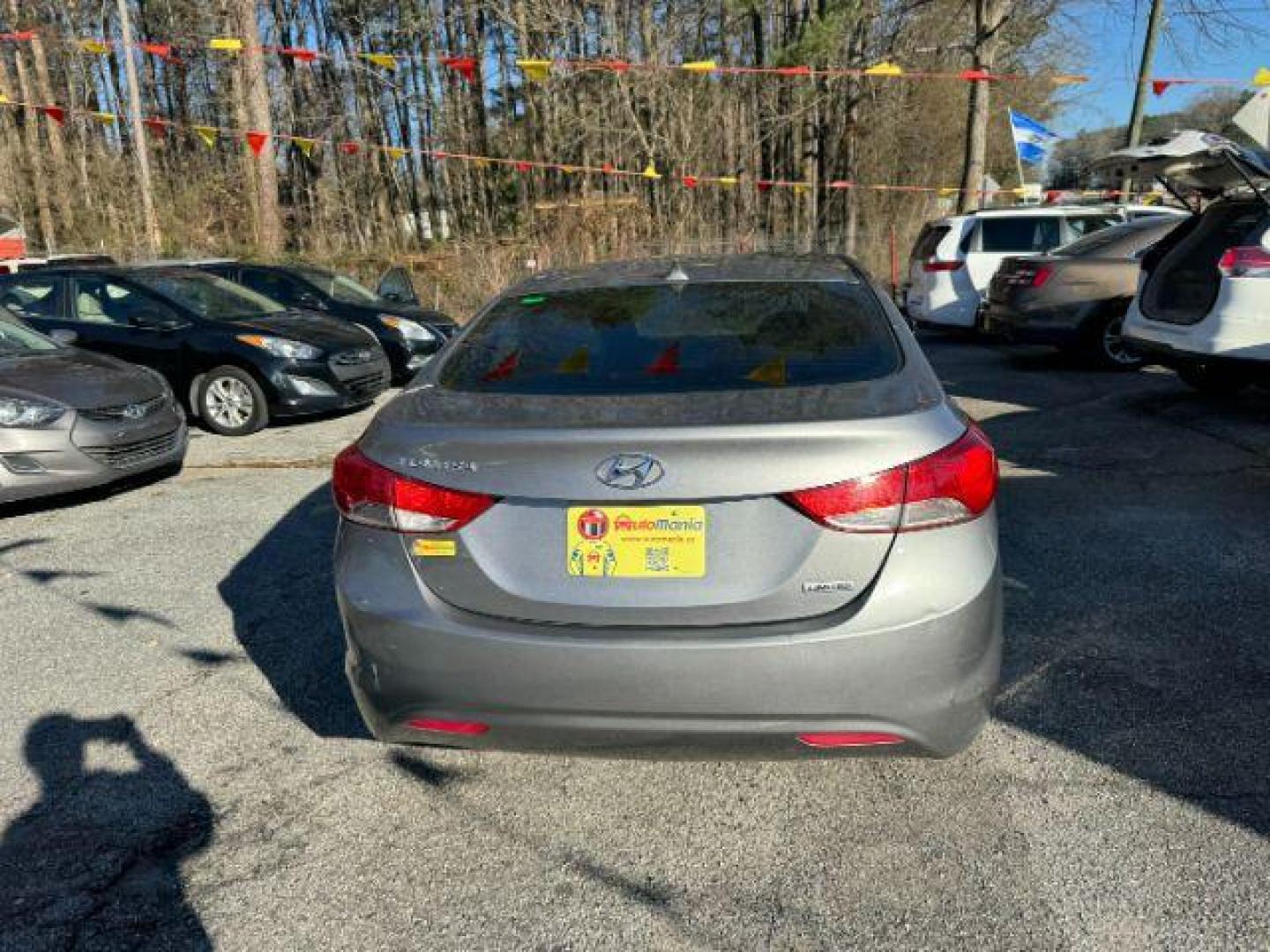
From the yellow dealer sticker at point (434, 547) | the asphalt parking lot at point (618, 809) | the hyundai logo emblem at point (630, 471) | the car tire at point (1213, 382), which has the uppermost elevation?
the hyundai logo emblem at point (630, 471)

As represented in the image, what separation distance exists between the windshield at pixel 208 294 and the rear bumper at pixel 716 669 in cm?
738

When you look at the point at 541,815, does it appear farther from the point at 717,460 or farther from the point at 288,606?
the point at 288,606

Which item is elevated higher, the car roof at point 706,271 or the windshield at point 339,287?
the car roof at point 706,271

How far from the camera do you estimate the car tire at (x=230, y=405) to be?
8.33 meters

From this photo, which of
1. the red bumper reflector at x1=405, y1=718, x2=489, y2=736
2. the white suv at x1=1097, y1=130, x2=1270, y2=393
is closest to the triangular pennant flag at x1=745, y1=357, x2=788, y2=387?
the red bumper reflector at x1=405, y1=718, x2=489, y2=736

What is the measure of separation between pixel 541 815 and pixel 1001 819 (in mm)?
1273

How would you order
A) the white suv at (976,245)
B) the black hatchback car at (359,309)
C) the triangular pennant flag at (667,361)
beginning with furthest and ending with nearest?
the white suv at (976,245), the black hatchback car at (359,309), the triangular pennant flag at (667,361)

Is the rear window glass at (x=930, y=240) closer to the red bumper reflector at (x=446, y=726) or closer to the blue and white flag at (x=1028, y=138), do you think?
the blue and white flag at (x=1028, y=138)

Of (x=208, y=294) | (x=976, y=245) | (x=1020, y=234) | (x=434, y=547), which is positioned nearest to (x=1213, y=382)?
(x=976, y=245)

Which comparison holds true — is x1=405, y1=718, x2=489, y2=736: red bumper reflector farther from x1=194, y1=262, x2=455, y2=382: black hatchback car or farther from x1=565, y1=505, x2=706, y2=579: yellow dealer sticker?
x1=194, y1=262, x2=455, y2=382: black hatchback car

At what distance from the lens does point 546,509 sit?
7.13 ft

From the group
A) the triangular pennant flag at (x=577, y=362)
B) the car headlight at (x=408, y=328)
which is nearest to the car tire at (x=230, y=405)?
the car headlight at (x=408, y=328)

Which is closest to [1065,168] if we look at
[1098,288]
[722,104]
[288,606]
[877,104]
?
[877,104]

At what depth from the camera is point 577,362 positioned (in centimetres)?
274
